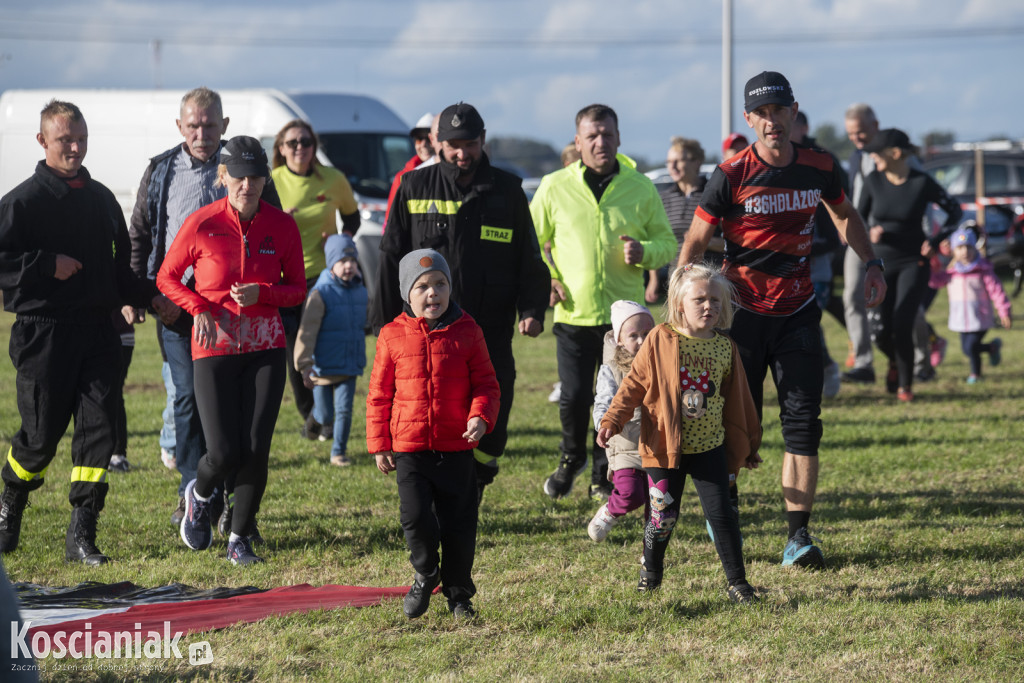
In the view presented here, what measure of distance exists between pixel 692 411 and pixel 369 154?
13459 millimetres

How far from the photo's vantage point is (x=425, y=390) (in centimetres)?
484

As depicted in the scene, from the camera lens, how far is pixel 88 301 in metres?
5.93

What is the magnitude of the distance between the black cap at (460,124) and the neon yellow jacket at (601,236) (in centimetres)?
134

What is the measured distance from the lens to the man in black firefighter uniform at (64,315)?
5801mm

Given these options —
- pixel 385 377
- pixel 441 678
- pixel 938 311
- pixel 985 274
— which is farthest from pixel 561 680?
pixel 938 311

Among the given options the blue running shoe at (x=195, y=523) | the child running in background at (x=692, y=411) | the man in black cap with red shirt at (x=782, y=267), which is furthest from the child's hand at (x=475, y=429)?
the blue running shoe at (x=195, y=523)

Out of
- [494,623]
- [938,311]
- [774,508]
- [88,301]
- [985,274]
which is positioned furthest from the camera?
[938,311]

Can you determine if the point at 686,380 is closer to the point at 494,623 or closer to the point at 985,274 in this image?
the point at 494,623

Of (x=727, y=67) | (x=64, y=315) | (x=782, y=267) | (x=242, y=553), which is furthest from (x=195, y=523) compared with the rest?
(x=727, y=67)

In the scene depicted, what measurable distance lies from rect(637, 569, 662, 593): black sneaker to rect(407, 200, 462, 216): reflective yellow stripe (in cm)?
203

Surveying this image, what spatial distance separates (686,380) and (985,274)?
8.62 metres

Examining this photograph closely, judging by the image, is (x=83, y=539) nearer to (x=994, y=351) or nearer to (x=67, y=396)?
(x=67, y=396)

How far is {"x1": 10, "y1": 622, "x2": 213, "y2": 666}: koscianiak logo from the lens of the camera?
14.6ft

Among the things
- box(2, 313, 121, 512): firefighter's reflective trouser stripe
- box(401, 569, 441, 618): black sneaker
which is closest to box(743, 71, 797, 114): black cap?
box(401, 569, 441, 618): black sneaker
